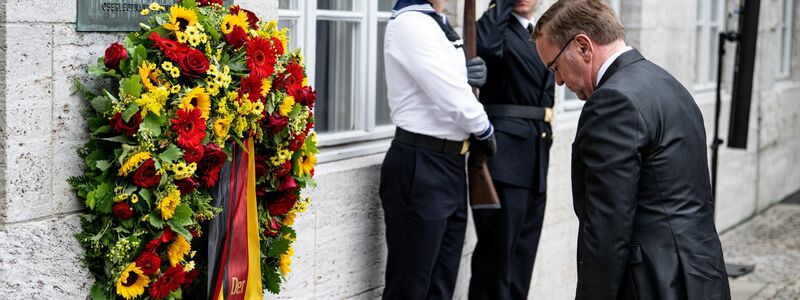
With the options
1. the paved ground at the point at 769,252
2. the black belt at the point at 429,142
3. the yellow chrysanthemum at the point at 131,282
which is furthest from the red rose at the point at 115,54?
the paved ground at the point at 769,252

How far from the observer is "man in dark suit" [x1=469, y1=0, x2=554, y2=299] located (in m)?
6.46

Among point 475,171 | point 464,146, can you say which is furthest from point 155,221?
point 475,171

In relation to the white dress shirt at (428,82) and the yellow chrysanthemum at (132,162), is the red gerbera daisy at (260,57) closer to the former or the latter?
the yellow chrysanthemum at (132,162)

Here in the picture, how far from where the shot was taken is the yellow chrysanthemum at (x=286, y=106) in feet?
15.3

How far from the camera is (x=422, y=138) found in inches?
229

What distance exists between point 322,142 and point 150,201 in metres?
2.12

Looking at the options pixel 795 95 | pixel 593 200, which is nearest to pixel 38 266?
pixel 593 200

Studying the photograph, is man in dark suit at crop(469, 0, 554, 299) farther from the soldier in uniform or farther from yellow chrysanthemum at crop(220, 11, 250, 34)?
yellow chrysanthemum at crop(220, 11, 250, 34)

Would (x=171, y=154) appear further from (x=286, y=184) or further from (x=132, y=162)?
(x=286, y=184)

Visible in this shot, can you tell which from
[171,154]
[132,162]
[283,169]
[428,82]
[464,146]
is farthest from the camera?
[464,146]

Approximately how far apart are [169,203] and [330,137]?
7.07 ft

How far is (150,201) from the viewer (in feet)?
13.6

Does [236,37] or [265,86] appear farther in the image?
[265,86]

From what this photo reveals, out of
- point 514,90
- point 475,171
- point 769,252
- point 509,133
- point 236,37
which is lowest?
point 769,252
